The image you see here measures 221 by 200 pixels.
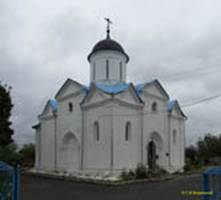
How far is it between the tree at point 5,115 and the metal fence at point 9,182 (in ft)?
37.5

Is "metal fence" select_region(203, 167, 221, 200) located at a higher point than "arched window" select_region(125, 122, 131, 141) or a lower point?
lower

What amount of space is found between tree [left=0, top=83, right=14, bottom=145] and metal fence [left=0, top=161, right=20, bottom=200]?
1142 cm

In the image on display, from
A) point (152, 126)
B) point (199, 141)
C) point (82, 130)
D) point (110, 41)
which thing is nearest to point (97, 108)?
point (82, 130)

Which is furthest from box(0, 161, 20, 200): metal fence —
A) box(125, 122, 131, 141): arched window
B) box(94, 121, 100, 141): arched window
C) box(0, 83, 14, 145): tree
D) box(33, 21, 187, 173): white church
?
box(125, 122, 131, 141): arched window

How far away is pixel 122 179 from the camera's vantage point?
21.0 metres

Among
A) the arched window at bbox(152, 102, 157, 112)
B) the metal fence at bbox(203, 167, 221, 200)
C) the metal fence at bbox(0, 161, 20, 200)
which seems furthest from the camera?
the arched window at bbox(152, 102, 157, 112)

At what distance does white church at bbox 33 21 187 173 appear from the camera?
23781mm

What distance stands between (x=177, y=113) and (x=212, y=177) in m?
21.8

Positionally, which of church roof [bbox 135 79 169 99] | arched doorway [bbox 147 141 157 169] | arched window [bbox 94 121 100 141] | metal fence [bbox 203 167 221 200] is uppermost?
church roof [bbox 135 79 169 99]

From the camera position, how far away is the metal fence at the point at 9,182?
9359 millimetres

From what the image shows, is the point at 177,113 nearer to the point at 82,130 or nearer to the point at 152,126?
the point at 152,126

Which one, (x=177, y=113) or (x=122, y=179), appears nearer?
(x=122, y=179)

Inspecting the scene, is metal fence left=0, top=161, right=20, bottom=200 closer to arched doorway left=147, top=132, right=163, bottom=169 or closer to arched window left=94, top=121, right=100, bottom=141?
arched window left=94, top=121, right=100, bottom=141

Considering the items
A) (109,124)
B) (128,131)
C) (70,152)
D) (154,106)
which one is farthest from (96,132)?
(154,106)
